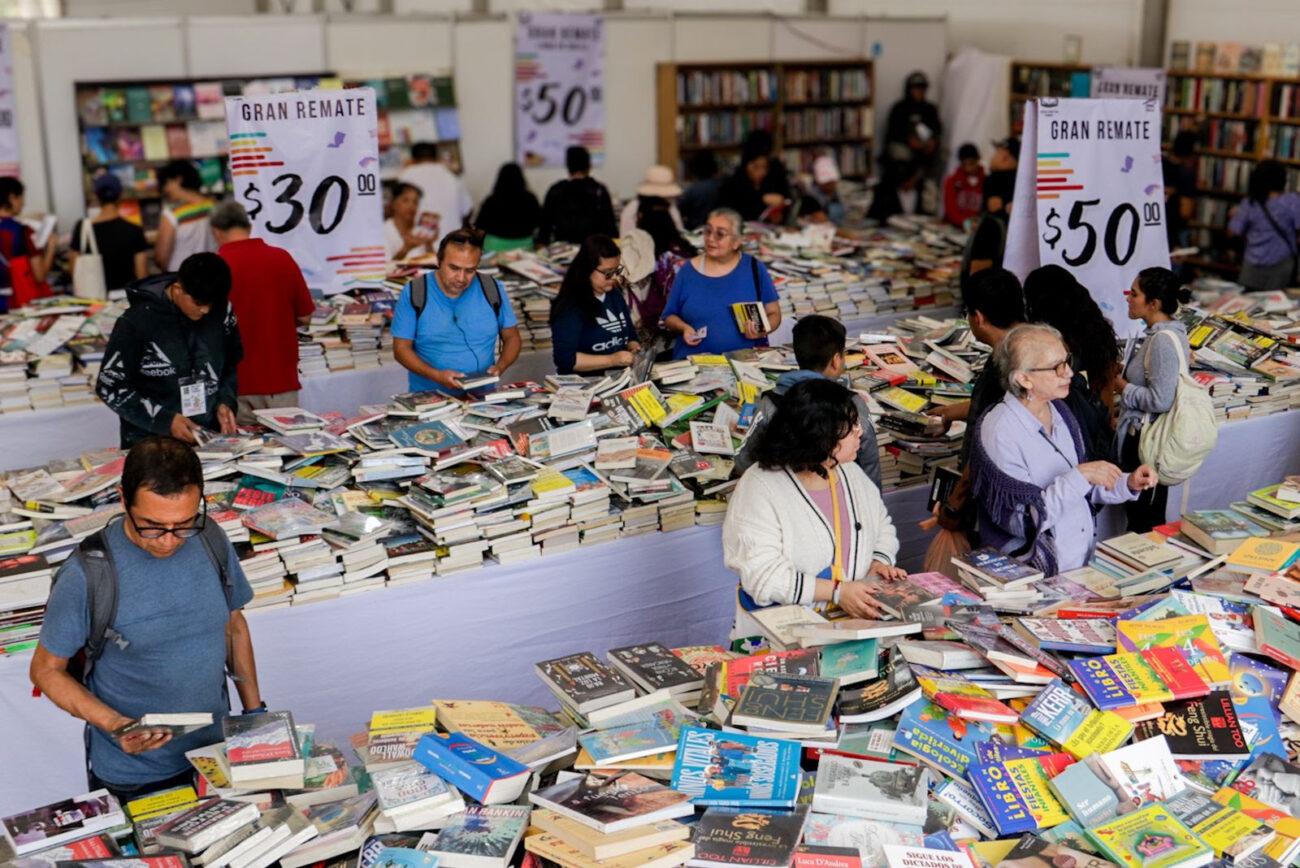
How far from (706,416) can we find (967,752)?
251 centimetres

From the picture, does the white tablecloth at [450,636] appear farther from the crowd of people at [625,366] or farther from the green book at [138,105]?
the green book at [138,105]

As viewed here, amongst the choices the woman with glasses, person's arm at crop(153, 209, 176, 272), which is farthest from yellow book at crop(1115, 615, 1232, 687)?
Answer: person's arm at crop(153, 209, 176, 272)

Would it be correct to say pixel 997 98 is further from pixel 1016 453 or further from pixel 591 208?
pixel 1016 453

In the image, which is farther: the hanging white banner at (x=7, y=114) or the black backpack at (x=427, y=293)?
the hanging white banner at (x=7, y=114)

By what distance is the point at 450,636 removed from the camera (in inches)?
165

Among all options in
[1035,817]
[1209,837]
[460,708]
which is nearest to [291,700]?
[460,708]

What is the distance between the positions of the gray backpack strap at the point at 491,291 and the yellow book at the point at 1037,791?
2.99m

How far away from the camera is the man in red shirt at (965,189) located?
10.4 meters

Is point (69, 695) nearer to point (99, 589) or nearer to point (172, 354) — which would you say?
point (99, 589)

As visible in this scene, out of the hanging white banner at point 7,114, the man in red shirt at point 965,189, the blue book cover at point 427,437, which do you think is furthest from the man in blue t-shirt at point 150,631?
the man in red shirt at point 965,189

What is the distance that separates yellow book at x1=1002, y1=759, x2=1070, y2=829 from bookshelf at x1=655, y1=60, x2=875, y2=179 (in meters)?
9.53

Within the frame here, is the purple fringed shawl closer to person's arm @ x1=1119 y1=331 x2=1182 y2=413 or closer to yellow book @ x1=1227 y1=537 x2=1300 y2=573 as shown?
yellow book @ x1=1227 y1=537 x2=1300 y2=573

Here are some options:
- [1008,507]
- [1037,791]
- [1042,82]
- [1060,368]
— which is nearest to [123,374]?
[1008,507]

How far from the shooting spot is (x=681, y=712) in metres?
2.98
